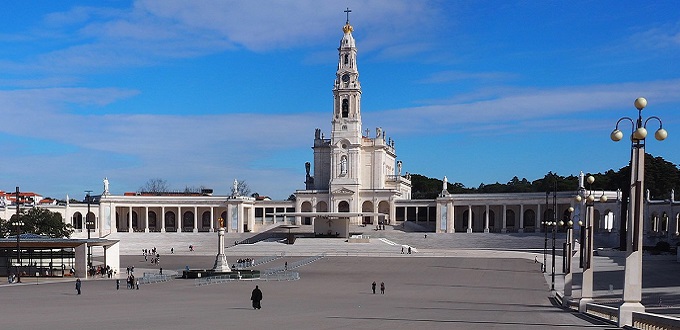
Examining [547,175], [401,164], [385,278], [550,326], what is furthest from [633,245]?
[547,175]

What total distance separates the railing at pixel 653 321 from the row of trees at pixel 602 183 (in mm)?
70573

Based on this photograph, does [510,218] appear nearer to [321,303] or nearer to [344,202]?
[344,202]

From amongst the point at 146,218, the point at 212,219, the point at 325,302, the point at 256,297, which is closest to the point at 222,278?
the point at 325,302

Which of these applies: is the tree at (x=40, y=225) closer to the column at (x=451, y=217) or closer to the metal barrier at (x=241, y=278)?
the metal barrier at (x=241, y=278)

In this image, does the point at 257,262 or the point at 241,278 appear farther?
the point at 257,262

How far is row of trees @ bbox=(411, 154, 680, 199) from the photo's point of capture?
11106cm

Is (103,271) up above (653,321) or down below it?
below

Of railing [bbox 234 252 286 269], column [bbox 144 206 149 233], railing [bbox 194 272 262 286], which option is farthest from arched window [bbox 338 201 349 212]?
railing [bbox 194 272 262 286]

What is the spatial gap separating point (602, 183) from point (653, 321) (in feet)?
367

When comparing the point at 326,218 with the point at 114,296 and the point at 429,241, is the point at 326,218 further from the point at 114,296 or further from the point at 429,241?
the point at 114,296

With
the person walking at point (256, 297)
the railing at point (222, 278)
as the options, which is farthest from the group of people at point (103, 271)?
the person walking at point (256, 297)

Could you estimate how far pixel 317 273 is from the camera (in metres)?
55.5

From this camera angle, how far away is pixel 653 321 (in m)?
17.0

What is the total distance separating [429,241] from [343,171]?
72.9 feet
